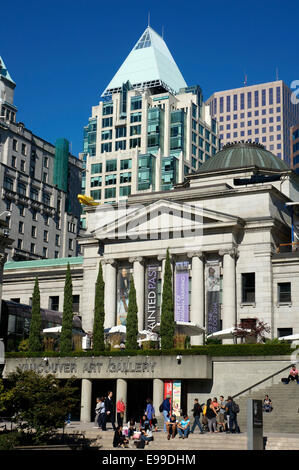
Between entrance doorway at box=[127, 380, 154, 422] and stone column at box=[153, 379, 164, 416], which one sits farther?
entrance doorway at box=[127, 380, 154, 422]

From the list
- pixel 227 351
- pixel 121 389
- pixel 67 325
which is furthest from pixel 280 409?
pixel 67 325

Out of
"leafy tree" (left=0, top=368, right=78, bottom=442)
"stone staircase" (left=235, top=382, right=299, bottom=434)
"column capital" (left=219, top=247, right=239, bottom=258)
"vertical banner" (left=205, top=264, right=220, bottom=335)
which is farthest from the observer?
"column capital" (left=219, top=247, right=239, bottom=258)

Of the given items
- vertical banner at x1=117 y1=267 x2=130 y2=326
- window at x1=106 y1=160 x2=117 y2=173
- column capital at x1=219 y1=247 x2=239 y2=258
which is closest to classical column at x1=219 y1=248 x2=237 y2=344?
column capital at x1=219 y1=247 x2=239 y2=258

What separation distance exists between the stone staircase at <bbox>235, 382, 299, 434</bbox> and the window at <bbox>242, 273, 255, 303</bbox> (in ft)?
59.3

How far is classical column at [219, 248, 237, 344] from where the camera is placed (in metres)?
63.0

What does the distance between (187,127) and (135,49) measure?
3412 cm

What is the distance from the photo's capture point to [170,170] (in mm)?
134750

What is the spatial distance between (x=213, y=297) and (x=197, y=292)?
1.46 metres

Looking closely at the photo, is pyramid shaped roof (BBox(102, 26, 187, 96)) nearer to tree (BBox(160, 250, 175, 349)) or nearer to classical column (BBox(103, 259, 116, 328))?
classical column (BBox(103, 259, 116, 328))

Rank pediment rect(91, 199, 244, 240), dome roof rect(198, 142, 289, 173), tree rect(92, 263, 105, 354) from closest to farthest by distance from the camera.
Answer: tree rect(92, 263, 105, 354)
pediment rect(91, 199, 244, 240)
dome roof rect(198, 142, 289, 173)

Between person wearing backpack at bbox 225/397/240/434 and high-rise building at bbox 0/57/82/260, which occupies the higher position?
high-rise building at bbox 0/57/82/260

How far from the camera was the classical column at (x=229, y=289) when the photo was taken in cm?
6297

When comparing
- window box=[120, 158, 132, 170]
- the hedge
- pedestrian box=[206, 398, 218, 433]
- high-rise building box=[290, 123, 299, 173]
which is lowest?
pedestrian box=[206, 398, 218, 433]

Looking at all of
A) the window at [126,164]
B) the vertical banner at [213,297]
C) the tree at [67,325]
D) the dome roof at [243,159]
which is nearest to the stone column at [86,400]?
the tree at [67,325]
